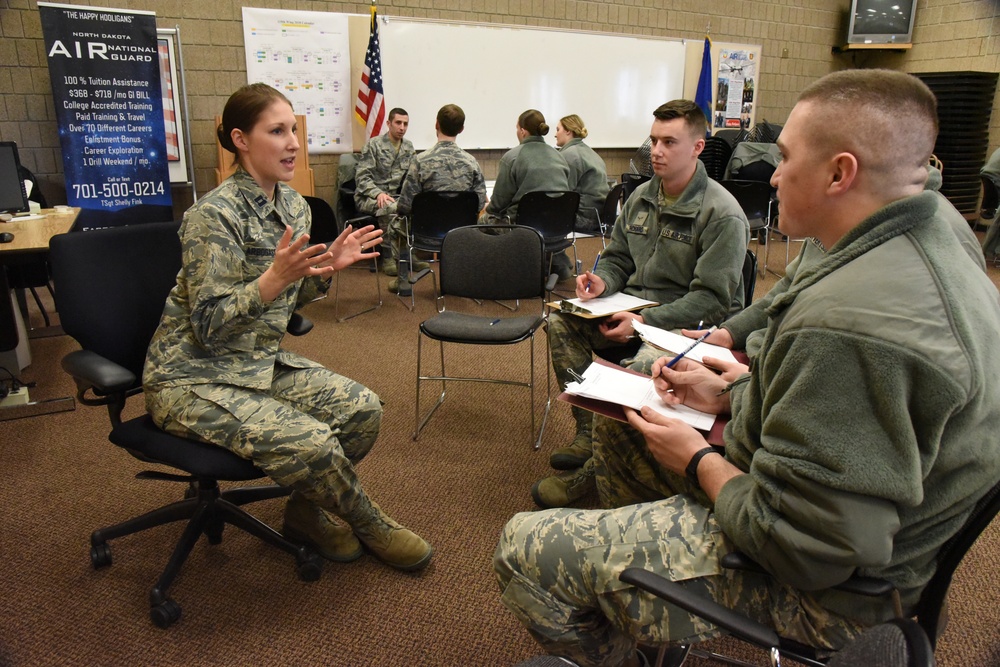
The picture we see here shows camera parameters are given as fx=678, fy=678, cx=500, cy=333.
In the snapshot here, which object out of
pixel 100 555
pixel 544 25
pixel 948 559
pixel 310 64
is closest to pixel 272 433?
pixel 100 555

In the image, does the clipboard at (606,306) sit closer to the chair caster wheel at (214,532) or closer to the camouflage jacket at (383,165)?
the chair caster wheel at (214,532)

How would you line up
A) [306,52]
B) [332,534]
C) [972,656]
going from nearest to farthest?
[972,656] → [332,534] → [306,52]

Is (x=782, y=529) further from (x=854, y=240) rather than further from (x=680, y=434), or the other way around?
(x=854, y=240)

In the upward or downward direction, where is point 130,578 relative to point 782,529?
downward

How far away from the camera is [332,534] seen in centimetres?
203

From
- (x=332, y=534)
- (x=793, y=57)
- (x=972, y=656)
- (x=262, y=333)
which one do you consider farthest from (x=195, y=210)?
(x=793, y=57)

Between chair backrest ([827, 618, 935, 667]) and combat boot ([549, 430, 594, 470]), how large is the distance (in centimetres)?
181

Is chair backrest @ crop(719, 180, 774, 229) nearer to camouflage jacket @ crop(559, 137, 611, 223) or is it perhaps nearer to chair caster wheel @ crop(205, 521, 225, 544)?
camouflage jacket @ crop(559, 137, 611, 223)

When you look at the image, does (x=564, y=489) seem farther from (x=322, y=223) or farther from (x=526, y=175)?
(x=526, y=175)

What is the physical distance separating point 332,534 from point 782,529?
1.42m

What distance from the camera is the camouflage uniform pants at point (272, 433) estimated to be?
1.71 meters

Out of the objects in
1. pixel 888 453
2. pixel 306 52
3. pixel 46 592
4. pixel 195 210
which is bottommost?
pixel 46 592

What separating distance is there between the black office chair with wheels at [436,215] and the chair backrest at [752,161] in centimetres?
347

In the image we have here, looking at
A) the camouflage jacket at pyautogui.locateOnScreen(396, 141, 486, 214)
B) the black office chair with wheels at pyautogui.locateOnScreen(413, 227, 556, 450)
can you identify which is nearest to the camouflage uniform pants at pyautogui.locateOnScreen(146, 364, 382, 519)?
the black office chair with wheels at pyautogui.locateOnScreen(413, 227, 556, 450)
